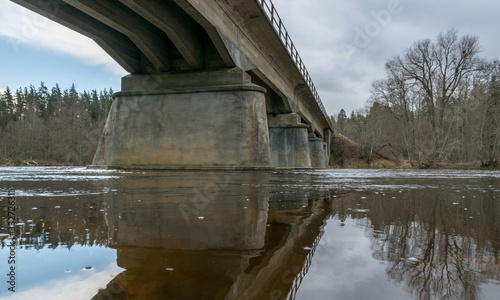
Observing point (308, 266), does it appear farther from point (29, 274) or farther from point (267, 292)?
point (29, 274)

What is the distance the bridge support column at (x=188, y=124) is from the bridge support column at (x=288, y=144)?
14.3 meters

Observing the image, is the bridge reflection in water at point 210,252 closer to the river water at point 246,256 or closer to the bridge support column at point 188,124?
the river water at point 246,256

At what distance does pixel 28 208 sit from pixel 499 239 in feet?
11.3

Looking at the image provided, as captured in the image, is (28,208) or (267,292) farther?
→ (28,208)

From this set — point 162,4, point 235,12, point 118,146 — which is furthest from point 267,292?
point 118,146

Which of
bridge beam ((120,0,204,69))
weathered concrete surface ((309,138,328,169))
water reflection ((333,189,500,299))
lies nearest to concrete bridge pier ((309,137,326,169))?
weathered concrete surface ((309,138,328,169))

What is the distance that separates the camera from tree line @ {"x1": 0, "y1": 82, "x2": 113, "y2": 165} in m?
69.9

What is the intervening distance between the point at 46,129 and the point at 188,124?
7477cm

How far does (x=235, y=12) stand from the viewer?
13828 mm

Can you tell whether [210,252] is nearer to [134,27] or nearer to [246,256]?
[246,256]

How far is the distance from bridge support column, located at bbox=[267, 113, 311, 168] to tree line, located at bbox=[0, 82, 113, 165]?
2063 inches

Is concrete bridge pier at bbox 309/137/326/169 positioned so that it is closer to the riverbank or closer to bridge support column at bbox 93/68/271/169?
the riverbank

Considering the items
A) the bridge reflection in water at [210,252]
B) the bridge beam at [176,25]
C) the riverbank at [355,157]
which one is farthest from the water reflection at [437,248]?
the riverbank at [355,157]

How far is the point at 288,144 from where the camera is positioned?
28.9 metres
